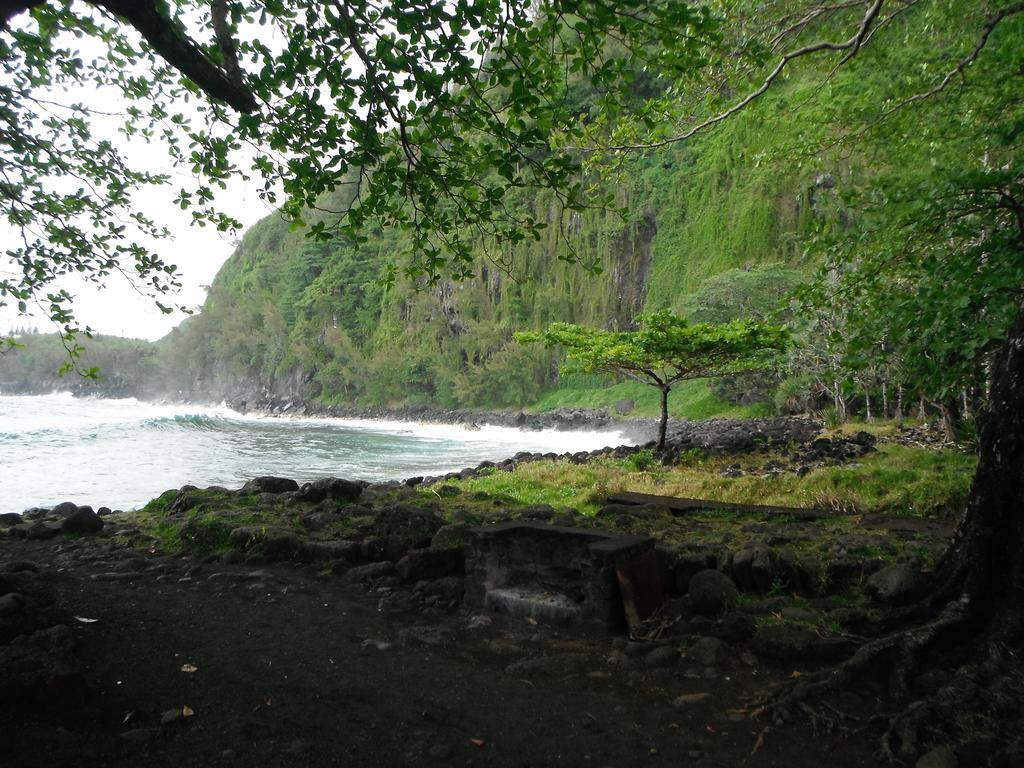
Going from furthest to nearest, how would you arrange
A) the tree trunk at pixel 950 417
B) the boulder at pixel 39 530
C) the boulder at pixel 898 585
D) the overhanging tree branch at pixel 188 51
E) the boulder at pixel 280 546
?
the tree trunk at pixel 950 417, the boulder at pixel 39 530, the boulder at pixel 280 546, the boulder at pixel 898 585, the overhanging tree branch at pixel 188 51

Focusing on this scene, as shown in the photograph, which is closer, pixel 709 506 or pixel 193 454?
pixel 709 506

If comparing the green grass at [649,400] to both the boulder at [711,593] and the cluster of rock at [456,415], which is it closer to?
the cluster of rock at [456,415]

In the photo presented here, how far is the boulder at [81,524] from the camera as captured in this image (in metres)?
7.57

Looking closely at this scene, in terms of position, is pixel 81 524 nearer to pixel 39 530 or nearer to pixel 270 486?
pixel 39 530

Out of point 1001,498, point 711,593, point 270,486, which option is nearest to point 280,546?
point 270,486

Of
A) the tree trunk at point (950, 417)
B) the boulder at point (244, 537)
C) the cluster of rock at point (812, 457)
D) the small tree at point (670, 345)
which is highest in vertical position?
the small tree at point (670, 345)

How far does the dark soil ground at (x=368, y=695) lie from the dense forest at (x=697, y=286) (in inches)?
97.5

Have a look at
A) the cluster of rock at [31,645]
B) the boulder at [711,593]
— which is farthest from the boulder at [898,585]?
the cluster of rock at [31,645]

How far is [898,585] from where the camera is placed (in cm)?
412

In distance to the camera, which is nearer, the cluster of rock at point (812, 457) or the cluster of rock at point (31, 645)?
the cluster of rock at point (31, 645)

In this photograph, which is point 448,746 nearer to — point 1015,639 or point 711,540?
point 1015,639

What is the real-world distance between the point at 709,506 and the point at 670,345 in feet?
16.7

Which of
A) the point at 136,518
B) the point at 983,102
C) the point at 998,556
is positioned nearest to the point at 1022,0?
the point at 983,102

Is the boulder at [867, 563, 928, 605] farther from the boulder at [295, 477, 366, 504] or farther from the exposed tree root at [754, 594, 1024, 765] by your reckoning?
the boulder at [295, 477, 366, 504]
